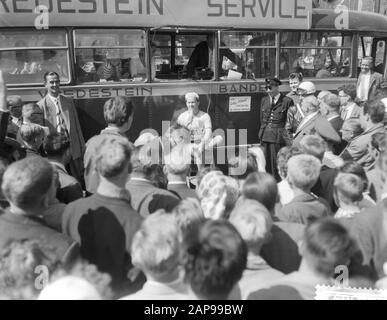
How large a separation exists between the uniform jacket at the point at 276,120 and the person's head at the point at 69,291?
498 centimetres

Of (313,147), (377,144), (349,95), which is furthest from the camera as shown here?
(349,95)

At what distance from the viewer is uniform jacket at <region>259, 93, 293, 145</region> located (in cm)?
634

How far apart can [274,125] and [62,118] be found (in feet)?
9.87

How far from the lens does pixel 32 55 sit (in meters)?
5.66

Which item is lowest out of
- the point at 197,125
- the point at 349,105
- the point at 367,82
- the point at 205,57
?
the point at 197,125

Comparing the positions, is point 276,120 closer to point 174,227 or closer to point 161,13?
point 161,13

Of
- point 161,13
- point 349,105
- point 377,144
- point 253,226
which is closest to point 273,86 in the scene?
point 349,105

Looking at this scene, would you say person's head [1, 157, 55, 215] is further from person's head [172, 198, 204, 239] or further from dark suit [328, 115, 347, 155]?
dark suit [328, 115, 347, 155]

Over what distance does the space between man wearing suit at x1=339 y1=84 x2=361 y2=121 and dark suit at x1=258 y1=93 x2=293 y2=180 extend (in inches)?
30.4

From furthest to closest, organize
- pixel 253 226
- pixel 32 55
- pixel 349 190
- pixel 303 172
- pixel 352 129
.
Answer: pixel 32 55 → pixel 352 129 → pixel 303 172 → pixel 349 190 → pixel 253 226

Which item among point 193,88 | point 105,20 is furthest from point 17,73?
point 193,88

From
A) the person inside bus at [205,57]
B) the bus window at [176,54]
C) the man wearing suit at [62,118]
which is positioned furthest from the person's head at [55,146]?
the person inside bus at [205,57]

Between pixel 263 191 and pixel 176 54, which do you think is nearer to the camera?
pixel 263 191

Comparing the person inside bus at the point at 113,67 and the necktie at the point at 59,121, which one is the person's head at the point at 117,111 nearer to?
the necktie at the point at 59,121
